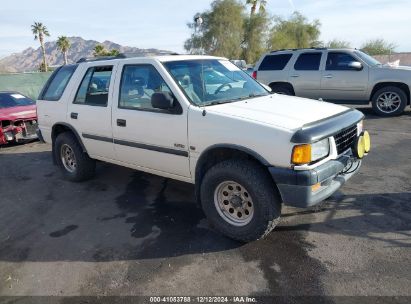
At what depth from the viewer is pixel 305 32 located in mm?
48156

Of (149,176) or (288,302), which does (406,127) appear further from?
(288,302)

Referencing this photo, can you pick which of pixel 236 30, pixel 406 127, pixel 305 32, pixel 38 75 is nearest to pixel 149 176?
pixel 406 127

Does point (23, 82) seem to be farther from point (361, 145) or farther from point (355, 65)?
point (361, 145)

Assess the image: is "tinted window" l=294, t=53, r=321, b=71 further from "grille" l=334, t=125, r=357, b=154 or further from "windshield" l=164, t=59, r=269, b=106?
"grille" l=334, t=125, r=357, b=154

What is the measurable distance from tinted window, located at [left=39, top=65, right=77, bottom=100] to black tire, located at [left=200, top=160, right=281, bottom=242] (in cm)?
303

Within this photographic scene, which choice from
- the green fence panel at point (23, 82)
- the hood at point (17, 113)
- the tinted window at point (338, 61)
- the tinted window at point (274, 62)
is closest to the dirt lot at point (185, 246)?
the hood at point (17, 113)

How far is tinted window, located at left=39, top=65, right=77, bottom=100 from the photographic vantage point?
17.8 ft

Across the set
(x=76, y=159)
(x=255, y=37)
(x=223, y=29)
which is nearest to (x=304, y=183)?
(x=76, y=159)

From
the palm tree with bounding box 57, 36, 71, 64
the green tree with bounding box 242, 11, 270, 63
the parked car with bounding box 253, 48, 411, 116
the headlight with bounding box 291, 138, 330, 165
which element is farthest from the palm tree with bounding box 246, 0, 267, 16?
the headlight with bounding box 291, 138, 330, 165

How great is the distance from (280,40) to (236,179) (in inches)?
1795

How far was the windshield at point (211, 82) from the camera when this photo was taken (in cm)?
392

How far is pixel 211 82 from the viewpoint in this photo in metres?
4.14

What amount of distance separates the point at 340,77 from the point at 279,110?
6896 millimetres

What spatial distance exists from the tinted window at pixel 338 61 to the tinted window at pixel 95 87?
6.97 meters
